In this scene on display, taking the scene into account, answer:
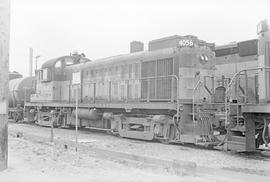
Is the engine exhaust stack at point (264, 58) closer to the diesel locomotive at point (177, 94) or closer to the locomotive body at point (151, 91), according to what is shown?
the diesel locomotive at point (177, 94)

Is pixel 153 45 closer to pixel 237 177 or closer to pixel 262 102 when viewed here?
pixel 262 102

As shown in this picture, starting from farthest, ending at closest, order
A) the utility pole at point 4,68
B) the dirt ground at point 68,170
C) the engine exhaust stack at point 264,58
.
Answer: the engine exhaust stack at point 264,58
the utility pole at point 4,68
the dirt ground at point 68,170

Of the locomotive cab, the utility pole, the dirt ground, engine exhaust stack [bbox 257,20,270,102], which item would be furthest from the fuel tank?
the utility pole

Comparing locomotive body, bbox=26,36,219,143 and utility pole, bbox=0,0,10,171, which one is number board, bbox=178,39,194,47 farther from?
utility pole, bbox=0,0,10,171

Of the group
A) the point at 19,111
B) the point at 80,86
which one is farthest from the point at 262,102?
the point at 19,111

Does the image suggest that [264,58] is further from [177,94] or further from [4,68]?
[4,68]

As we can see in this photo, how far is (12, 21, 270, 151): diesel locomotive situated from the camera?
1001 centimetres

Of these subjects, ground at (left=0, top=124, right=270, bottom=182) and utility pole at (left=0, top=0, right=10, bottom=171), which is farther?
utility pole at (left=0, top=0, right=10, bottom=171)

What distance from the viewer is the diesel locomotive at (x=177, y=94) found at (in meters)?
10.0

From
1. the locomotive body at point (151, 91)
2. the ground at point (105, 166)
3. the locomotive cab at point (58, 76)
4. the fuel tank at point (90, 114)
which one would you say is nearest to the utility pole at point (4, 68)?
the ground at point (105, 166)

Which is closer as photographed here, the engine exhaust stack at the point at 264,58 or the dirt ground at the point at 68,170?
the dirt ground at the point at 68,170

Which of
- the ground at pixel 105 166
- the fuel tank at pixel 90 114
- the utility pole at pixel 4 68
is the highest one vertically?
the utility pole at pixel 4 68

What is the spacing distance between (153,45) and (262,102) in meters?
5.54

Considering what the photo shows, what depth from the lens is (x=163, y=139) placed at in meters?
12.7
